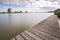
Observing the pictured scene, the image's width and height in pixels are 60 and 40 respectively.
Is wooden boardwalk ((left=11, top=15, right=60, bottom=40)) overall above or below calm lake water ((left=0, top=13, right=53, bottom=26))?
above

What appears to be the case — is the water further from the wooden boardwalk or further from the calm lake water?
the wooden boardwalk

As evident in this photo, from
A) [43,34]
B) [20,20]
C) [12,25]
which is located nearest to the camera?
[43,34]

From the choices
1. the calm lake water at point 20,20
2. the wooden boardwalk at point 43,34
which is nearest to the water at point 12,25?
the calm lake water at point 20,20

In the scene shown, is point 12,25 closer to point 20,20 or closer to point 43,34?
point 20,20

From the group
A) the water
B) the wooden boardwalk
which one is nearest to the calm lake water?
the water

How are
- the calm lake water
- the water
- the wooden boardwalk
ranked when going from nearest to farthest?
1. the wooden boardwalk
2. the water
3. the calm lake water

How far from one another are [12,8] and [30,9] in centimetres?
101

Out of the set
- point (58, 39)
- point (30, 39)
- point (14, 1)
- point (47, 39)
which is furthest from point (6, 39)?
point (14, 1)

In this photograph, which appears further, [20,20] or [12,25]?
[20,20]

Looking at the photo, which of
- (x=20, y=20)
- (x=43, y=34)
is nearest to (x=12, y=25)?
(x=20, y=20)

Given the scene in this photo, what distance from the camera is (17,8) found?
8711 mm

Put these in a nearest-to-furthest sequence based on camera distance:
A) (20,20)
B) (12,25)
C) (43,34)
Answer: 1. (43,34)
2. (12,25)
3. (20,20)

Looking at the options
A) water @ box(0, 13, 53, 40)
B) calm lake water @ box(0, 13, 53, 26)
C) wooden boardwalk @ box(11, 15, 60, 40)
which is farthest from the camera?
calm lake water @ box(0, 13, 53, 26)

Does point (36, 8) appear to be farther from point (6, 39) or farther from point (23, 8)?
point (6, 39)
